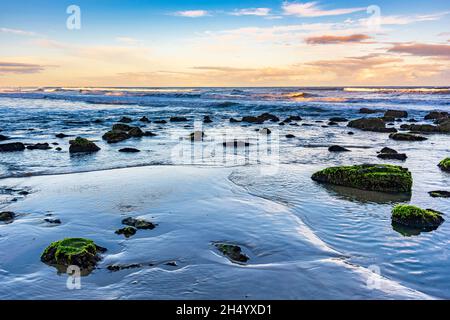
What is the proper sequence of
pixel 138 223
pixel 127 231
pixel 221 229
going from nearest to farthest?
pixel 127 231 → pixel 221 229 → pixel 138 223

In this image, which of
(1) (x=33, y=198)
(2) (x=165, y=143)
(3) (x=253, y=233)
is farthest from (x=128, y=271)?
(2) (x=165, y=143)

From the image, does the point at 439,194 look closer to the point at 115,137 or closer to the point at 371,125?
the point at 115,137

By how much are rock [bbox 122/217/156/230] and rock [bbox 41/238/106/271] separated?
1105 mm

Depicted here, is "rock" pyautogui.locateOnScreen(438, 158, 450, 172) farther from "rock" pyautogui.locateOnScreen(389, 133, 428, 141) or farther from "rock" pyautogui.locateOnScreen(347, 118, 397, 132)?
"rock" pyautogui.locateOnScreen(347, 118, 397, 132)

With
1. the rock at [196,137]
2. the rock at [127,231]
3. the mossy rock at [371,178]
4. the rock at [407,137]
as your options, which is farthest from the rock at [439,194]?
the rock at [196,137]

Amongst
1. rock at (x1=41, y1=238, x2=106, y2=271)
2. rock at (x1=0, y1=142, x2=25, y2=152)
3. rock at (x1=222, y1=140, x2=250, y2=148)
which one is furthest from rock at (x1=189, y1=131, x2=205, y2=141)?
rock at (x1=41, y1=238, x2=106, y2=271)

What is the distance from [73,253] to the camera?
5621 mm

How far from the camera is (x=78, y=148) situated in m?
15.6

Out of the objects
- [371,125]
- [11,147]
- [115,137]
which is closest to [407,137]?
[371,125]

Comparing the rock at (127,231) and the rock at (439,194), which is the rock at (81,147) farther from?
the rock at (439,194)

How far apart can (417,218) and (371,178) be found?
2594 millimetres

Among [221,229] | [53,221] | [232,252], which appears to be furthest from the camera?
[53,221]

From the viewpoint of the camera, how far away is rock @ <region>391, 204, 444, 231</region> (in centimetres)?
719

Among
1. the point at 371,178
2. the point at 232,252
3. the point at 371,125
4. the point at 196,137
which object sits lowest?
the point at 232,252
